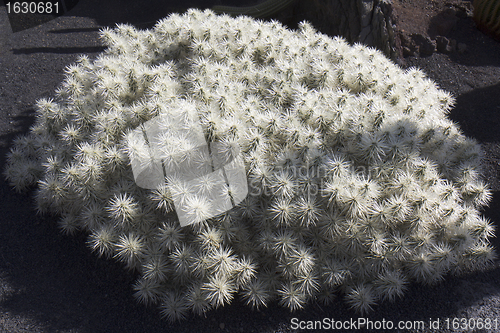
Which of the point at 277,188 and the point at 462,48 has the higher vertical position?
the point at 462,48

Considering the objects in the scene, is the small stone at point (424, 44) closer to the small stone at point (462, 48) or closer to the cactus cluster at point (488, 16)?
the small stone at point (462, 48)

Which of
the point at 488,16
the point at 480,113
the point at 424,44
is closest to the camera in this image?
the point at 480,113

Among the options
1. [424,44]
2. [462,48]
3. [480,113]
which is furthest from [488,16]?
[480,113]

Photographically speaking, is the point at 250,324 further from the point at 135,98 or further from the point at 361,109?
the point at 135,98

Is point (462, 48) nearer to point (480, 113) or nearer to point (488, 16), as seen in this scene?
point (488, 16)

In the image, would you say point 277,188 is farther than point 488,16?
No

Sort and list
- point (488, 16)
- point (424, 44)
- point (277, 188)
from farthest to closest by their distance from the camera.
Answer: point (488, 16)
point (424, 44)
point (277, 188)

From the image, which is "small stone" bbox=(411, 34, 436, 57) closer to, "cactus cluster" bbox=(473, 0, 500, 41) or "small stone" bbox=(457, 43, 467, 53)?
"small stone" bbox=(457, 43, 467, 53)

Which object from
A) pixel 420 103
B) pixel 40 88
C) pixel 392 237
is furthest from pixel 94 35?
pixel 392 237

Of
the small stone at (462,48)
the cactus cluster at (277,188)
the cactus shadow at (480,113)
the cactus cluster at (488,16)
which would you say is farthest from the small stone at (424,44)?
the cactus cluster at (277,188)
